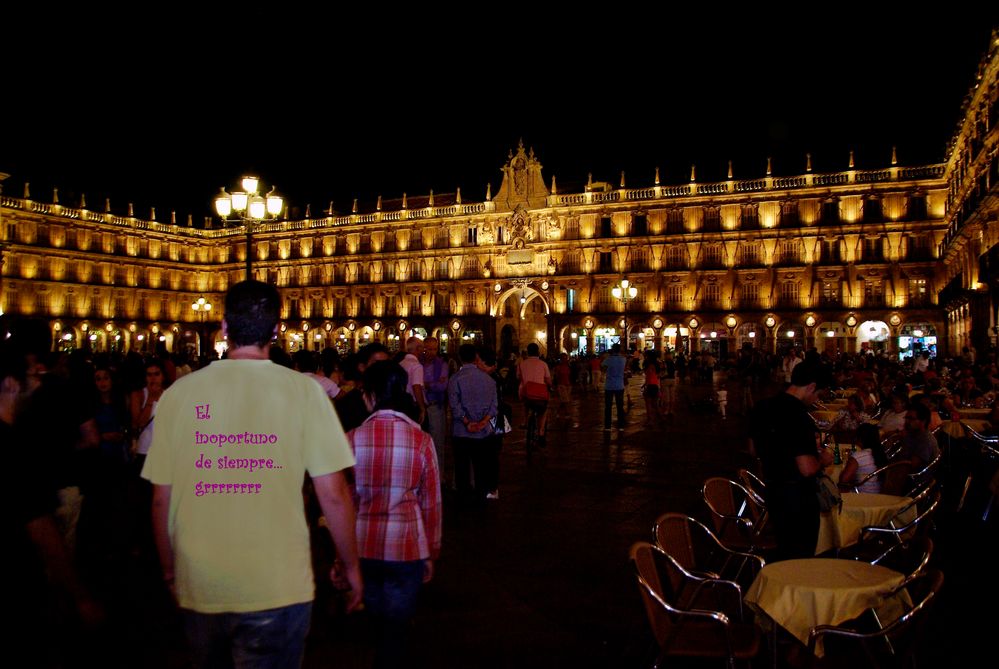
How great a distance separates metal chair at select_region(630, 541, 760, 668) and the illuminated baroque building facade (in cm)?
3533

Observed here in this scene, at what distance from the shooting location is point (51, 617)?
4266mm

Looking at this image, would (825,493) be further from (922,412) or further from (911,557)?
(922,412)

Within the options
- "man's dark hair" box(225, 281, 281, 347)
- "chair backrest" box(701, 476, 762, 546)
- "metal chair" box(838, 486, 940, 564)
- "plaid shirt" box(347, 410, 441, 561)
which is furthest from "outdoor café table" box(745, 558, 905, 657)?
"man's dark hair" box(225, 281, 281, 347)

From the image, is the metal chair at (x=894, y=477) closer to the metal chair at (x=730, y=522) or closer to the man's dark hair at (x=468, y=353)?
the metal chair at (x=730, y=522)

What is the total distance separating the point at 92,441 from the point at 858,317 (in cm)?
4639

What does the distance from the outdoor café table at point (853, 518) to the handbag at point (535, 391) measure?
6.44 metres

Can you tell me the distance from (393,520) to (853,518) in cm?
401

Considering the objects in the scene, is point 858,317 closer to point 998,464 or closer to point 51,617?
point 998,464

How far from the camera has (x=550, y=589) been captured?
5.81 meters

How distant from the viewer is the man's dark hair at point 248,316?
2.56 meters

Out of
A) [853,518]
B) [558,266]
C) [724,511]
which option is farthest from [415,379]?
[558,266]

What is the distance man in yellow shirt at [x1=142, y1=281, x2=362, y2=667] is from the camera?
235 cm

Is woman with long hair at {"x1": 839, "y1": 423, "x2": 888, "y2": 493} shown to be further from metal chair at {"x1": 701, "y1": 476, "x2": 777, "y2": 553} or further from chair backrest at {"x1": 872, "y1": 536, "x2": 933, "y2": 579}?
chair backrest at {"x1": 872, "y1": 536, "x2": 933, "y2": 579}

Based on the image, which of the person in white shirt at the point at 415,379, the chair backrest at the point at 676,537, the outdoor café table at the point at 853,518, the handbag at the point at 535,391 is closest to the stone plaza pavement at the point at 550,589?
the chair backrest at the point at 676,537
